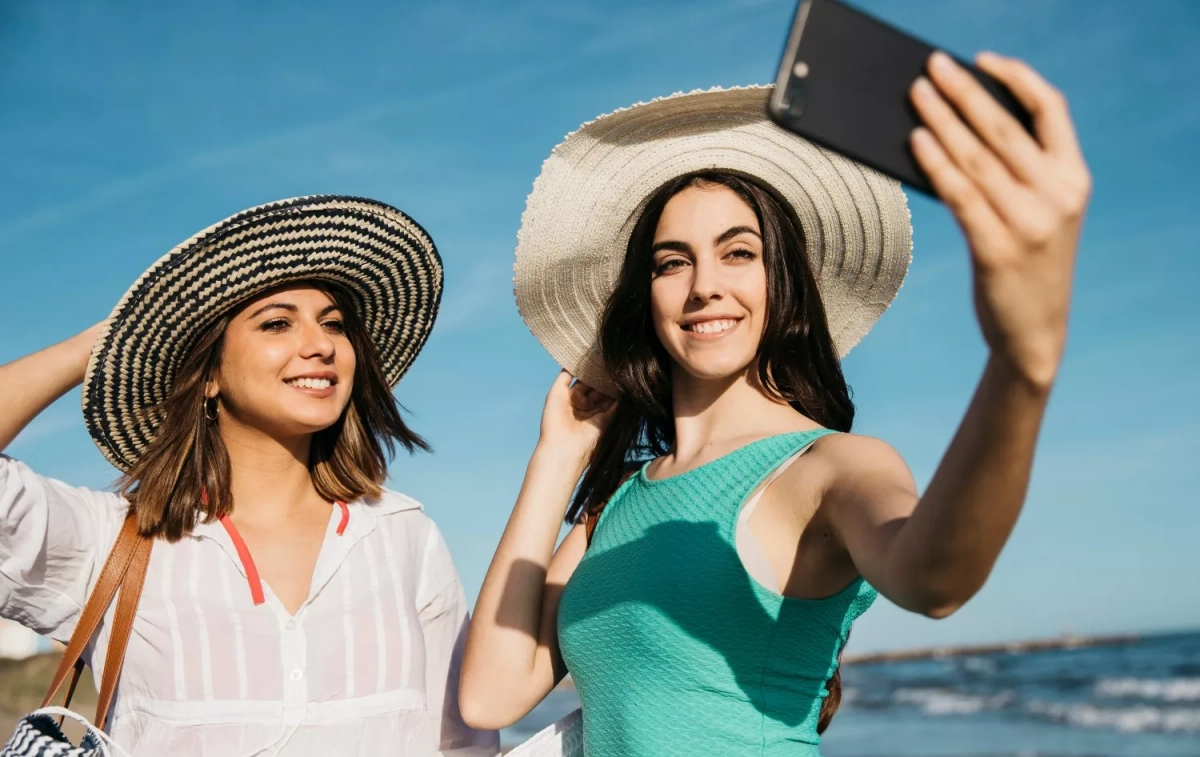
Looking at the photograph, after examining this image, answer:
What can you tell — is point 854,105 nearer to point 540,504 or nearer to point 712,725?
point 712,725

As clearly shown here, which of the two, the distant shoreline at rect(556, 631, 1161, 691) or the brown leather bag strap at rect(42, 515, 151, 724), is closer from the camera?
the brown leather bag strap at rect(42, 515, 151, 724)

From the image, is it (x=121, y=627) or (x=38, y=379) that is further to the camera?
(x=38, y=379)

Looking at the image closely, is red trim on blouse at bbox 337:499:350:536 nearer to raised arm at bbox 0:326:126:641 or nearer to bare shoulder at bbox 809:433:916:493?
raised arm at bbox 0:326:126:641

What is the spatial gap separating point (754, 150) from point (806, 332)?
1.92 ft

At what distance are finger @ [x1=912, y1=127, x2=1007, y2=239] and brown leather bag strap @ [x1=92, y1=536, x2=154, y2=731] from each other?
2565 mm

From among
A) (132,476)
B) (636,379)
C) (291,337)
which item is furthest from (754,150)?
(132,476)

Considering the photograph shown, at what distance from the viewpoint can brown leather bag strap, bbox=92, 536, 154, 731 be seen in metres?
2.84

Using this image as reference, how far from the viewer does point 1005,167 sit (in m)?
1.20

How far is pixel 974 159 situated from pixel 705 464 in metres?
1.70

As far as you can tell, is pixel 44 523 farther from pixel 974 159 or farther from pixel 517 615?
pixel 974 159

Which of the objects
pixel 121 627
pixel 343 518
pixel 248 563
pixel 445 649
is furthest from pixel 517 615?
pixel 121 627

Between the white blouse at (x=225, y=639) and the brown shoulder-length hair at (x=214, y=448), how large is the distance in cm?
9

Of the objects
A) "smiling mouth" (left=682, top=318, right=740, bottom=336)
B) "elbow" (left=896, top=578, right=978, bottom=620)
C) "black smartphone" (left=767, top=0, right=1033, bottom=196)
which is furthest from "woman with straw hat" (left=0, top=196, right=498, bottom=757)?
"black smartphone" (left=767, top=0, right=1033, bottom=196)

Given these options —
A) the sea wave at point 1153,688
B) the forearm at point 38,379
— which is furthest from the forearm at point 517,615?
the sea wave at point 1153,688
